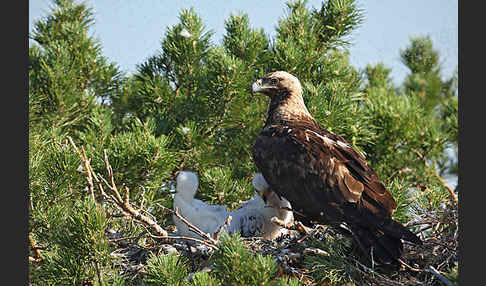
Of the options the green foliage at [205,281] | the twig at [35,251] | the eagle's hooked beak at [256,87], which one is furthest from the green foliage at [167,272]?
the eagle's hooked beak at [256,87]

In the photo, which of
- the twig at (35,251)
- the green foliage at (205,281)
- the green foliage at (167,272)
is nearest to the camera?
the green foliage at (205,281)

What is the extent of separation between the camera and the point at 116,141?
3680 mm

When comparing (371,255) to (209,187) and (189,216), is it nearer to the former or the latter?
(189,216)

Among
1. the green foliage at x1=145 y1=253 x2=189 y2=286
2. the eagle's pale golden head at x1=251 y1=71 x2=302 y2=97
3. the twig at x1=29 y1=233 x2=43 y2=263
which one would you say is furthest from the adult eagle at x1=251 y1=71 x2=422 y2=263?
the twig at x1=29 y1=233 x2=43 y2=263

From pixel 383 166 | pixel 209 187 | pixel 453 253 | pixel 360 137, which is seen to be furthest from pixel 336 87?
pixel 453 253

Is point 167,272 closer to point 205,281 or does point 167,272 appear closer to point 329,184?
point 205,281

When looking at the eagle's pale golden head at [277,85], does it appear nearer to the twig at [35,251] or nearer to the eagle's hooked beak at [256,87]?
the eagle's hooked beak at [256,87]

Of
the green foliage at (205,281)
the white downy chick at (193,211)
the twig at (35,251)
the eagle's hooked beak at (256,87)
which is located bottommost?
the twig at (35,251)

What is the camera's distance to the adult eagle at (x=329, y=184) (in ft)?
9.02

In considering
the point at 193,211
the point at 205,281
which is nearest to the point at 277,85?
the point at 193,211

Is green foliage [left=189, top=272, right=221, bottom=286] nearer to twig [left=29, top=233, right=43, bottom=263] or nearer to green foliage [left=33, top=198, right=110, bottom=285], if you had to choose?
green foliage [left=33, top=198, right=110, bottom=285]

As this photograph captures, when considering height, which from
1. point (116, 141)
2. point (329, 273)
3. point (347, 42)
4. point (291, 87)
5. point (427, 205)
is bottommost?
point (329, 273)

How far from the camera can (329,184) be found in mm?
3010

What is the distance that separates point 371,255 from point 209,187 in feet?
4.89
